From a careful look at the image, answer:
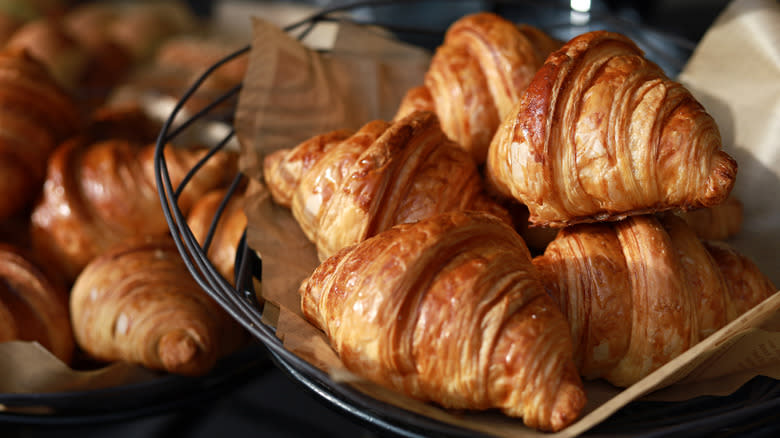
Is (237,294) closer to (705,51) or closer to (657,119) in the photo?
(657,119)

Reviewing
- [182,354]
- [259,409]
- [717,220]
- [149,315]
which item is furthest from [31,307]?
[717,220]

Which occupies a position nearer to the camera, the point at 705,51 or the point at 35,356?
the point at 35,356

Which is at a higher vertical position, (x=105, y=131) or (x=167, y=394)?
(x=105, y=131)

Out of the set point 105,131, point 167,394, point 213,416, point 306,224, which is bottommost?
point 213,416

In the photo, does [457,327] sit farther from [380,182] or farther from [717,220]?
[717,220]

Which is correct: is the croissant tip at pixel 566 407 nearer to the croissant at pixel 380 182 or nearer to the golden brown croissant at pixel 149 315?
the croissant at pixel 380 182

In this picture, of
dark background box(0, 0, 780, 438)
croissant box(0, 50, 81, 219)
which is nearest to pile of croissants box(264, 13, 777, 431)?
dark background box(0, 0, 780, 438)

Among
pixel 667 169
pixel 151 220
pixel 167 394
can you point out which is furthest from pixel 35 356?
pixel 667 169
